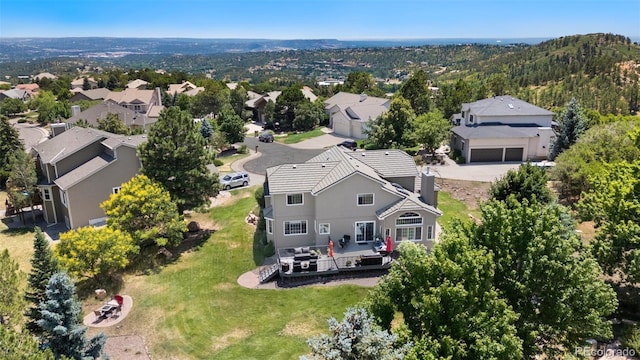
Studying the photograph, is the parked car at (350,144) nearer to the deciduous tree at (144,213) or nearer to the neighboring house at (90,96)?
the deciduous tree at (144,213)

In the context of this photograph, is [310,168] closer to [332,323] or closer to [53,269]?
[53,269]

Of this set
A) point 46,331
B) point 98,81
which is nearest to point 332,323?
point 46,331

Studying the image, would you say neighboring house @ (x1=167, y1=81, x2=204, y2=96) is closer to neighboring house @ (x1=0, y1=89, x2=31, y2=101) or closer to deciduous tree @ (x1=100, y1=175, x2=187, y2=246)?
neighboring house @ (x1=0, y1=89, x2=31, y2=101)

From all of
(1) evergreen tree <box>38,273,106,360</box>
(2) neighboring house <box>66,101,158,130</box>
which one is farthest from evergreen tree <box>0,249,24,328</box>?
(2) neighboring house <box>66,101,158,130</box>

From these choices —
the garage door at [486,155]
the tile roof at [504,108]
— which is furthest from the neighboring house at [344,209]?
the tile roof at [504,108]

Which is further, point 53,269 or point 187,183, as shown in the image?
point 187,183

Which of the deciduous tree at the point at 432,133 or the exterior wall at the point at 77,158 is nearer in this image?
the exterior wall at the point at 77,158
